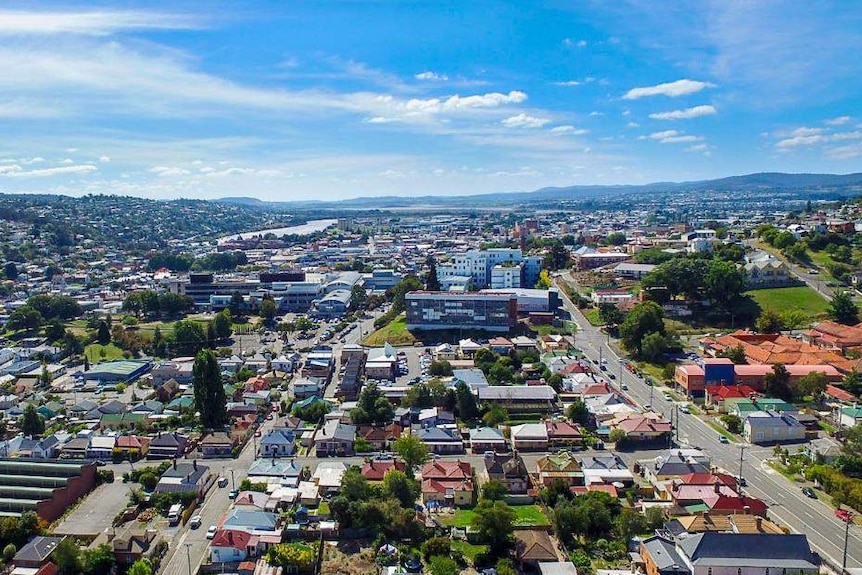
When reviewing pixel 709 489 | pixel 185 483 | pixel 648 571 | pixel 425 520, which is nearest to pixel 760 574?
pixel 648 571

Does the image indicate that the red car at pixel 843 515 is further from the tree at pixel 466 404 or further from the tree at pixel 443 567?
the tree at pixel 466 404

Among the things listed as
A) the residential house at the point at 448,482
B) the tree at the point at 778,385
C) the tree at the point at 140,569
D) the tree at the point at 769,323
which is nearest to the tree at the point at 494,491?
the residential house at the point at 448,482

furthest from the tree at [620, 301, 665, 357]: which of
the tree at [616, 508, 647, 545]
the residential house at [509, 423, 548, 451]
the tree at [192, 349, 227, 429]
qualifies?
the tree at [192, 349, 227, 429]

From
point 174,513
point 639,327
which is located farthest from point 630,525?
point 639,327

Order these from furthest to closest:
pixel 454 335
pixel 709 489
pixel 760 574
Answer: pixel 454 335 → pixel 709 489 → pixel 760 574

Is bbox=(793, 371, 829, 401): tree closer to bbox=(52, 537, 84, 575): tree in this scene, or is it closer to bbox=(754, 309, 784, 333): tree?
bbox=(754, 309, 784, 333): tree

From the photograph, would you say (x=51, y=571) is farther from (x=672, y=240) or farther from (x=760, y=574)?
(x=672, y=240)

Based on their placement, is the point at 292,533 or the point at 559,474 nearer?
the point at 292,533
